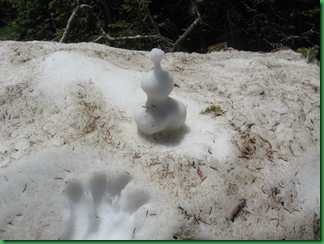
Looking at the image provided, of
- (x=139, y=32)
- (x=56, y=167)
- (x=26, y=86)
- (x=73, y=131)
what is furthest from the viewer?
(x=139, y=32)

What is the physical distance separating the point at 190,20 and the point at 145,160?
22.2 feet

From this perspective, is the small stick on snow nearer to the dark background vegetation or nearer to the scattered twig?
the scattered twig

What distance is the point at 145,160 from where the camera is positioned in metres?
4.09

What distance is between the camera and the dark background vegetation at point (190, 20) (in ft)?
28.8

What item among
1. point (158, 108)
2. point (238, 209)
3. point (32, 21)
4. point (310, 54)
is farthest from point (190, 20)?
point (238, 209)

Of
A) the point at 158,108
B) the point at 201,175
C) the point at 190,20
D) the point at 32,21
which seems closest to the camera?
the point at 201,175

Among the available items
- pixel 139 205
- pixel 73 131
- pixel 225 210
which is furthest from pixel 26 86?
pixel 225 210

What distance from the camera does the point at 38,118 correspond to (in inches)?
182

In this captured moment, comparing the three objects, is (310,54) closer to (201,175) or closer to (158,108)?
(158,108)

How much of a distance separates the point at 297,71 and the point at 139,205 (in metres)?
3.55

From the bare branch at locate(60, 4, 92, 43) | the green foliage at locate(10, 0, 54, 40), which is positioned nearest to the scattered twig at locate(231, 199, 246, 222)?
the bare branch at locate(60, 4, 92, 43)

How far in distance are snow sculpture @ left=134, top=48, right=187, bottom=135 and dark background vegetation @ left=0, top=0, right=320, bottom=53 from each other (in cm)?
441

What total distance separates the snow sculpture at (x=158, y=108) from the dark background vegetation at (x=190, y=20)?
4.41 metres

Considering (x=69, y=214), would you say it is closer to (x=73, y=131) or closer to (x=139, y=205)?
(x=139, y=205)
